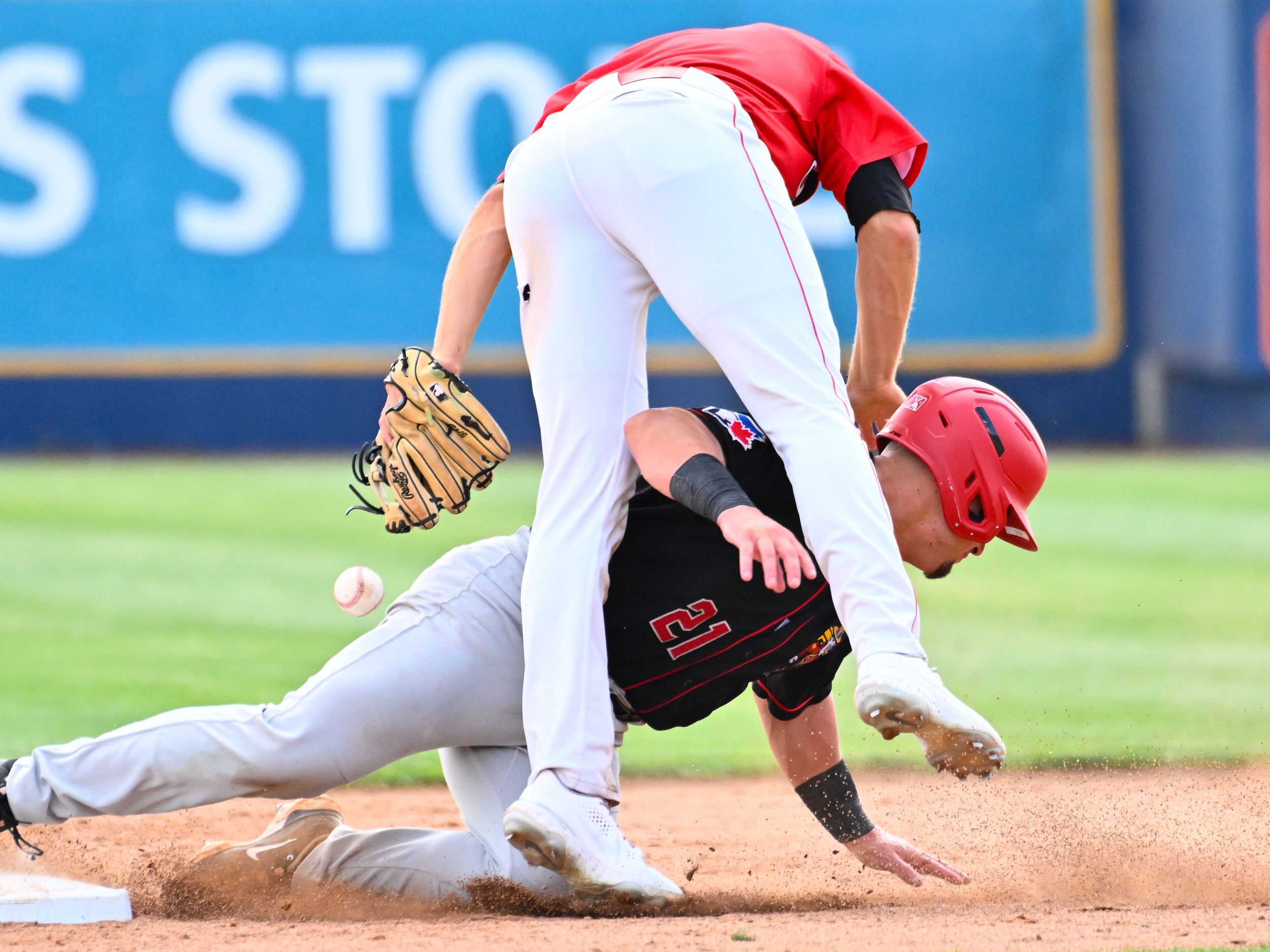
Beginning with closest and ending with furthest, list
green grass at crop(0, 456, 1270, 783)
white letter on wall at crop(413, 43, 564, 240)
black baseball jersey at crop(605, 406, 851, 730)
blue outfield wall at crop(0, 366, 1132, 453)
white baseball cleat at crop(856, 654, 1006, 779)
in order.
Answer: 1. white baseball cleat at crop(856, 654, 1006, 779)
2. black baseball jersey at crop(605, 406, 851, 730)
3. green grass at crop(0, 456, 1270, 783)
4. white letter on wall at crop(413, 43, 564, 240)
5. blue outfield wall at crop(0, 366, 1132, 453)

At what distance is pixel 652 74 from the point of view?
2.96 metres

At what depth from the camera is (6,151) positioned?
39.6 feet

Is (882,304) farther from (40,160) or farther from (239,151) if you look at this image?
(40,160)

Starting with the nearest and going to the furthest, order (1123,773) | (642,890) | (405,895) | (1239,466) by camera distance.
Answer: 1. (642,890)
2. (405,895)
3. (1123,773)
4. (1239,466)

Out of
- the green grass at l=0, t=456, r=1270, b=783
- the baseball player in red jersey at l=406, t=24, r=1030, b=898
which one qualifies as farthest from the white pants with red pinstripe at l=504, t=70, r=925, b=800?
the green grass at l=0, t=456, r=1270, b=783

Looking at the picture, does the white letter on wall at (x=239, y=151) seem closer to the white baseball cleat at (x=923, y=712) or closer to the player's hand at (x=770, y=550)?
the player's hand at (x=770, y=550)

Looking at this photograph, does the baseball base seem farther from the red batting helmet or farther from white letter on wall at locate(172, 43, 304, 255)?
white letter on wall at locate(172, 43, 304, 255)

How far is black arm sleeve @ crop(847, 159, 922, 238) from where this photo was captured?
10.2ft

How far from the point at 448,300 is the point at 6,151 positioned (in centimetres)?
1011

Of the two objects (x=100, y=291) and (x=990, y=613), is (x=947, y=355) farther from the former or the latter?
(x=100, y=291)

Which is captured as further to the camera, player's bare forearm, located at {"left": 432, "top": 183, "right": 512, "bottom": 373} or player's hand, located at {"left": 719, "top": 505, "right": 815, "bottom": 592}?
player's bare forearm, located at {"left": 432, "top": 183, "right": 512, "bottom": 373}

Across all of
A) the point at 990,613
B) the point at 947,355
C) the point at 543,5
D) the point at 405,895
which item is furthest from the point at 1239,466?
the point at 405,895

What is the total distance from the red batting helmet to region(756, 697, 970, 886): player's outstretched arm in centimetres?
54

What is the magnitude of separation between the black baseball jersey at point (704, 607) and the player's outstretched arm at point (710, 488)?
Result: 8cm
